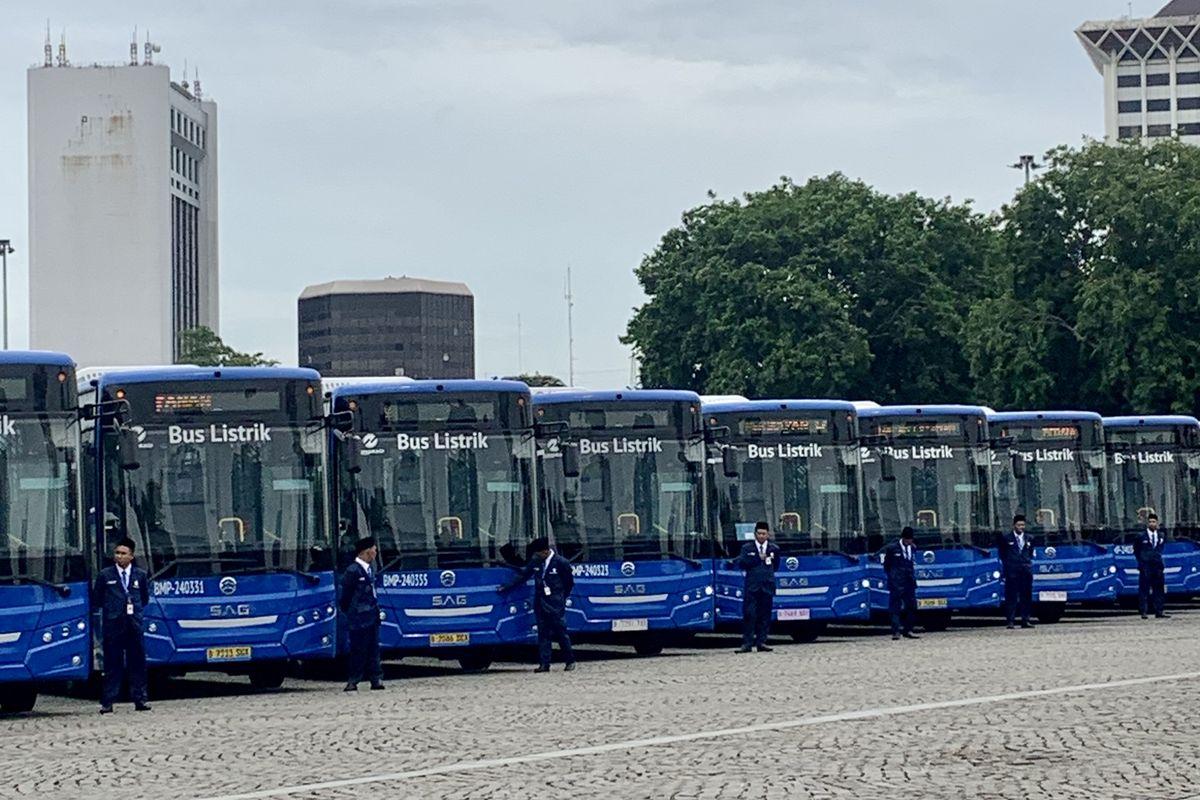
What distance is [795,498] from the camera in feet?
107

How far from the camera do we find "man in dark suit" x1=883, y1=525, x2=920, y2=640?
33188mm

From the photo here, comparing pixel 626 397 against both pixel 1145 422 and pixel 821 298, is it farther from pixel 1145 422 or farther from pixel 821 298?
pixel 821 298

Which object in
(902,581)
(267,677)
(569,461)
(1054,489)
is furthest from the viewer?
(1054,489)

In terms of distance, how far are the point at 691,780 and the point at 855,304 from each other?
181 ft

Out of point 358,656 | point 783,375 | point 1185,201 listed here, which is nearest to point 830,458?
point 358,656

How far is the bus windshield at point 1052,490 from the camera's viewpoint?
37.5m

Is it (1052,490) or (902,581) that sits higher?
(1052,490)

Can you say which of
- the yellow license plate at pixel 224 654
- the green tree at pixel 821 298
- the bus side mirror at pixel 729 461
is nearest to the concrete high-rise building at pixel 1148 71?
the green tree at pixel 821 298

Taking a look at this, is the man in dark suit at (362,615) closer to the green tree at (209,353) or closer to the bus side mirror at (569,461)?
the bus side mirror at (569,461)

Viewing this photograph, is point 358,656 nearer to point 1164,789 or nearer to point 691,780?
point 691,780

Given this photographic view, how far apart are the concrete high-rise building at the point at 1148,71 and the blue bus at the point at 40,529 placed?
172166 mm

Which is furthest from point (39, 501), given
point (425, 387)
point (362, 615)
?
point (425, 387)

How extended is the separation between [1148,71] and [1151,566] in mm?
157675

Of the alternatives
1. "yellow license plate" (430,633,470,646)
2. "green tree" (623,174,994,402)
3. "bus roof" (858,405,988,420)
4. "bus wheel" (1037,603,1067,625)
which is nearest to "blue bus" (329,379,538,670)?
"yellow license plate" (430,633,470,646)
